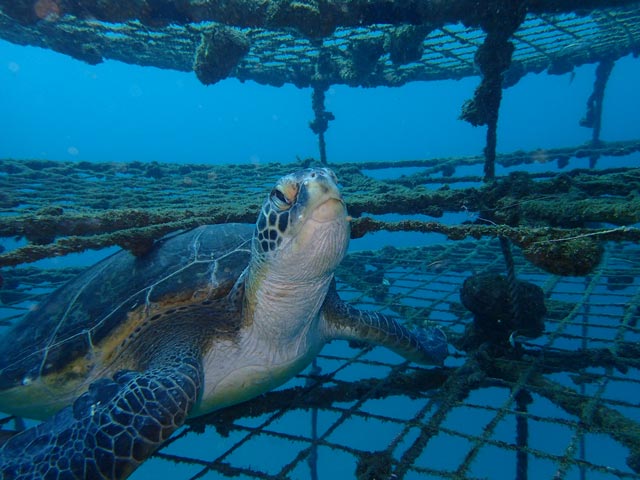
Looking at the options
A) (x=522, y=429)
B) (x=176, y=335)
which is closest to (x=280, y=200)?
(x=176, y=335)

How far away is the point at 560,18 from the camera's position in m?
7.50

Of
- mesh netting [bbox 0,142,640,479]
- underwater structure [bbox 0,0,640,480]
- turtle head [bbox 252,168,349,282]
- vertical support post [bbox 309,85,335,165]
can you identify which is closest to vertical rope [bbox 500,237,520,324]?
underwater structure [bbox 0,0,640,480]

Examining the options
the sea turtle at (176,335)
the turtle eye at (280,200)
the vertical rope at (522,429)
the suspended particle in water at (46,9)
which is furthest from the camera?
the suspended particle in water at (46,9)

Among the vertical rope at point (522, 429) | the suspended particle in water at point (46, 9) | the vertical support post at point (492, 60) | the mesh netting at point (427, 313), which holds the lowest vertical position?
the vertical rope at point (522, 429)

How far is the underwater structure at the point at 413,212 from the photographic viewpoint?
2455mm

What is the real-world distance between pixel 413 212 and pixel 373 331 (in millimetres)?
1225

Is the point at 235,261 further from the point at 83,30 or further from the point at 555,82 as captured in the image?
the point at 555,82

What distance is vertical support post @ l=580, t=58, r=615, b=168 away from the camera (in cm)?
1096

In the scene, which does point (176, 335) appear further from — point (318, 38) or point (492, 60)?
point (492, 60)

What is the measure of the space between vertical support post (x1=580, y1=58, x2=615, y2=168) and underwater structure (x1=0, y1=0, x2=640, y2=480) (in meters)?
0.96

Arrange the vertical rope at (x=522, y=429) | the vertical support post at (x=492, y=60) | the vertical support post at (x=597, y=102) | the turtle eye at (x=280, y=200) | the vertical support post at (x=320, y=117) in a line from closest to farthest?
the turtle eye at (x=280, y=200) < the vertical rope at (x=522, y=429) < the vertical support post at (x=492, y=60) < the vertical support post at (x=320, y=117) < the vertical support post at (x=597, y=102)

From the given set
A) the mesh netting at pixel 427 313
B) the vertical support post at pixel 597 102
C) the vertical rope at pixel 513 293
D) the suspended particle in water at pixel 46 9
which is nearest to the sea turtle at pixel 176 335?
the mesh netting at pixel 427 313

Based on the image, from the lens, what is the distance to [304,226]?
220 centimetres

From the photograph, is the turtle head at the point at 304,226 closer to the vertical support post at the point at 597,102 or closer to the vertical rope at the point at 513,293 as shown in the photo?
the vertical rope at the point at 513,293
